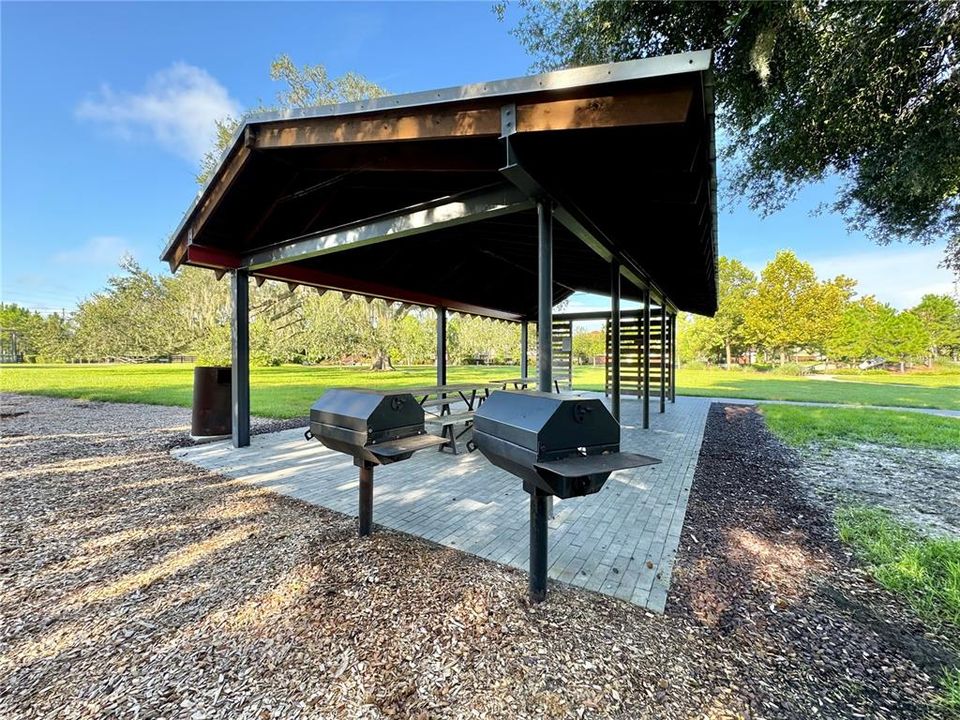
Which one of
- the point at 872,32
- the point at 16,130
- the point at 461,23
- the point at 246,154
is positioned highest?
the point at 461,23

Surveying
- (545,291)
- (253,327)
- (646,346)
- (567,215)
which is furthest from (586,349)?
(545,291)

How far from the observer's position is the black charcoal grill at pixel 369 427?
2.40 meters

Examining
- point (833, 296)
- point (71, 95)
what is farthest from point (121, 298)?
point (833, 296)

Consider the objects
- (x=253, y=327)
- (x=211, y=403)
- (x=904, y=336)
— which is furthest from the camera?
(x=904, y=336)

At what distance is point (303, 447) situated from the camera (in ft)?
18.7

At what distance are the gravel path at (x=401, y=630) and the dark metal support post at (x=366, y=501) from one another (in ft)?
0.45

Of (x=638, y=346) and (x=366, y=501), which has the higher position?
(x=638, y=346)

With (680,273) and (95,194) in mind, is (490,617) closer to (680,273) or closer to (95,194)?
(680,273)

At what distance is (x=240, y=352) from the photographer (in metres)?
5.48

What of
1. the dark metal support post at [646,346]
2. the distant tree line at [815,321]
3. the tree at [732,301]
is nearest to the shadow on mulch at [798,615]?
the dark metal support post at [646,346]

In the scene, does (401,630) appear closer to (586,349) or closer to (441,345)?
(441,345)

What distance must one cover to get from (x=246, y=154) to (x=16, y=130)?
1177cm

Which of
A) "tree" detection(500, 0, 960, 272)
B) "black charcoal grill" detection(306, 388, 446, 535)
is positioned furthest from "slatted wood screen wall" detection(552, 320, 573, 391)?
"black charcoal grill" detection(306, 388, 446, 535)

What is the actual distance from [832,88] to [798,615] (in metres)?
5.31
